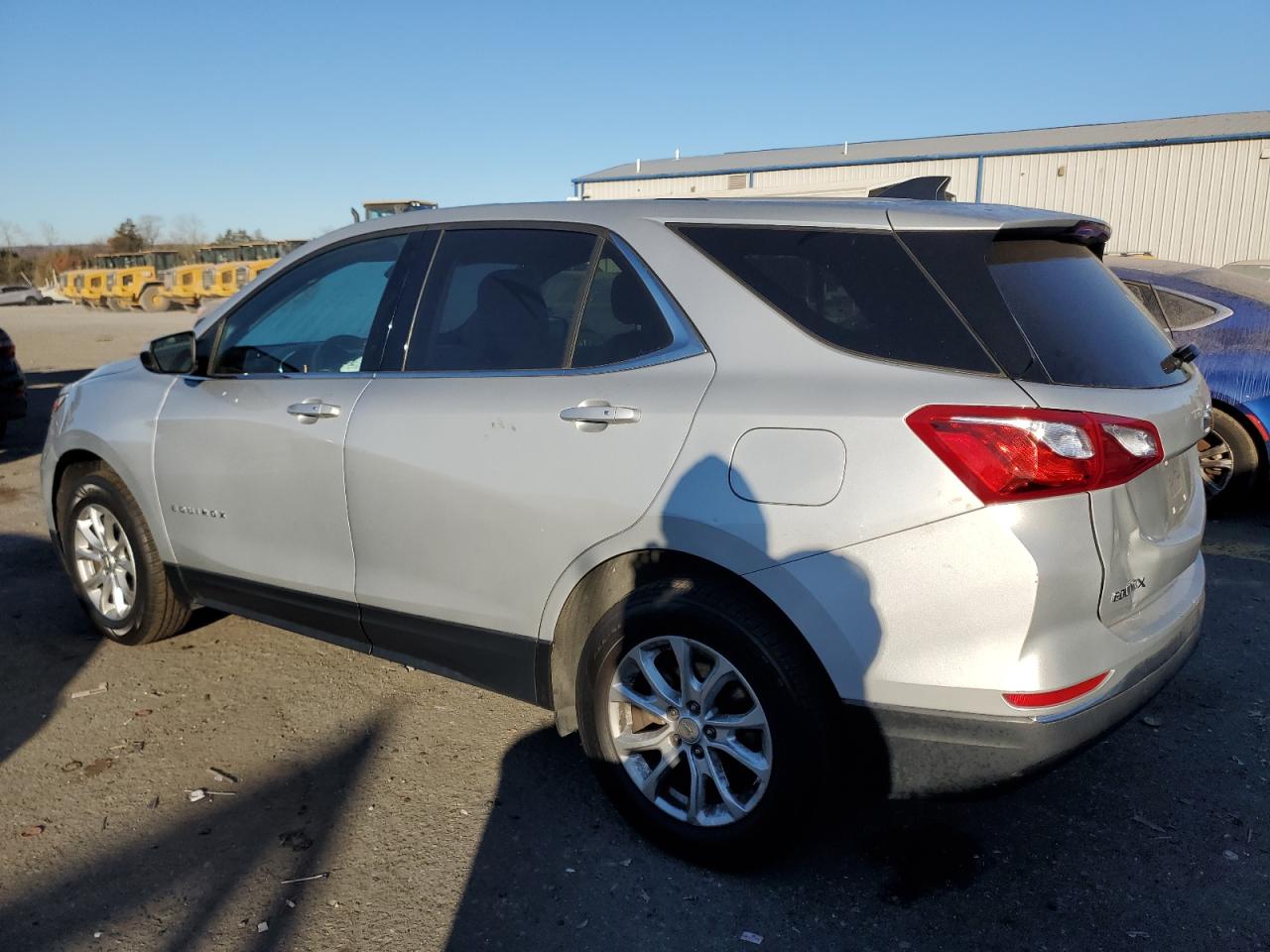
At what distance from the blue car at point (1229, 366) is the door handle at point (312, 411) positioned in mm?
4994

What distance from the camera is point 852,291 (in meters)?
2.60

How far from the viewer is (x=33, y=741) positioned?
3650 millimetres

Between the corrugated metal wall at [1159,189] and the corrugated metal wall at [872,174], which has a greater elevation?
the corrugated metal wall at [872,174]

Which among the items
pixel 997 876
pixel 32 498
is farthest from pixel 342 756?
pixel 32 498

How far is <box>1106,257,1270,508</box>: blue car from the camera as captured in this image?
242 inches

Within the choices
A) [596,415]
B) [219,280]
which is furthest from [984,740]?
[219,280]

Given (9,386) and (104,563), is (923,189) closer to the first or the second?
(104,563)

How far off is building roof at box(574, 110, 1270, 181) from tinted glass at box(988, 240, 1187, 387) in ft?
82.8

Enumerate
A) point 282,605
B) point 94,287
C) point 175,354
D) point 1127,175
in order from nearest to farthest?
1. point 282,605
2. point 175,354
3. point 1127,175
4. point 94,287

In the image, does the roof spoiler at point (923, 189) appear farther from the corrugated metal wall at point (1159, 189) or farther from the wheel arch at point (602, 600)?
the corrugated metal wall at point (1159, 189)

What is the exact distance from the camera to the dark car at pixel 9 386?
8586 millimetres

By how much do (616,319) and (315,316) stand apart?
1496 millimetres

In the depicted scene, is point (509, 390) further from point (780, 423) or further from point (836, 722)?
point (836, 722)

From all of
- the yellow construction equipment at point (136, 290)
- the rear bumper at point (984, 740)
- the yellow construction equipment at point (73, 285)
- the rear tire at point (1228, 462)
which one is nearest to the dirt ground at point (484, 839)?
the rear bumper at point (984, 740)
